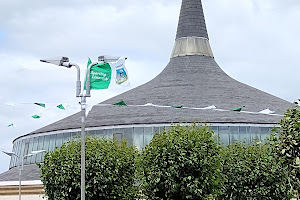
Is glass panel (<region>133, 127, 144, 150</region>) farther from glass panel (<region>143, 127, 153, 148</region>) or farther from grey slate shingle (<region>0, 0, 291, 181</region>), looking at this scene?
grey slate shingle (<region>0, 0, 291, 181</region>)

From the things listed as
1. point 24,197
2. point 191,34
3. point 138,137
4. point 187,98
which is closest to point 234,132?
point 138,137

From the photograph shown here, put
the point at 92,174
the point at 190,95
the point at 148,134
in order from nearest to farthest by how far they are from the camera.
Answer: the point at 92,174 → the point at 148,134 → the point at 190,95

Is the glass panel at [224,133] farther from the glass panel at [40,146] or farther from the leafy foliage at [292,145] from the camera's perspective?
the leafy foliage at [292,145]

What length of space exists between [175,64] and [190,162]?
170 ft

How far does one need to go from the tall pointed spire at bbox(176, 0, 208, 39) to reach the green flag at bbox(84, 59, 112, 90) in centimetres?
5835

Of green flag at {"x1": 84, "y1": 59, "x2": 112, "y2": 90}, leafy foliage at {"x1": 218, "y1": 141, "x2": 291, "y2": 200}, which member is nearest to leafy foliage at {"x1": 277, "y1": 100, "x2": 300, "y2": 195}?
green flag at {"x1": 84, "y1": 59, "x2": 112, "y2": 90}

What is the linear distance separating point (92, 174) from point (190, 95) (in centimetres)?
3966

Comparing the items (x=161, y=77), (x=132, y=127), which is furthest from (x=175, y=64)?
(x=132, y=127)

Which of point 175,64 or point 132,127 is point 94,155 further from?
point 175,64

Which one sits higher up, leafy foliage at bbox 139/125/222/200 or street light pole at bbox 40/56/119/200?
street light pole at bbox 40/56/119/200

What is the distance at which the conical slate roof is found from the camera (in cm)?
6994

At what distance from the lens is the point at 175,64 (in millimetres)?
89438

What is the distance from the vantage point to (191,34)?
3543 inches

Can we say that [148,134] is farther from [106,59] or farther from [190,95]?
[106,59]
